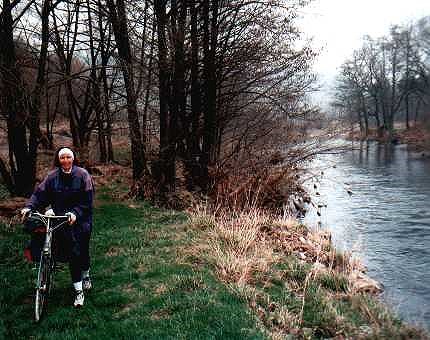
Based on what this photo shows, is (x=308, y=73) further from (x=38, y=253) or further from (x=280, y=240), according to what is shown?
(x=38, y=253)

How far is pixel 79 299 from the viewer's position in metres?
5.30

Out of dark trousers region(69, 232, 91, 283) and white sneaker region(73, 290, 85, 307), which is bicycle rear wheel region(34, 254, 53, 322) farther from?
white sneaker region(73, 290, 85, 307)

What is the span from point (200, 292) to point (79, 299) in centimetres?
155

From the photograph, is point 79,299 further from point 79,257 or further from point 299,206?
point 299,206

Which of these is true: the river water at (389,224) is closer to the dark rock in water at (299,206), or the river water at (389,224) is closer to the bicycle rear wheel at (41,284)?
the dark rock in water at (299,206)

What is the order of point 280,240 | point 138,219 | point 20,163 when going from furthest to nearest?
point 20,163 < point 138,219 < point 280,240

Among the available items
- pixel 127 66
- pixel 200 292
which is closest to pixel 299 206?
pixel 127 66

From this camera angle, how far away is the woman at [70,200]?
522 centimetres

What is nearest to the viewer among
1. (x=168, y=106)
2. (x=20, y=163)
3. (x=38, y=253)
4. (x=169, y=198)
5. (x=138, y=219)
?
(x=38, y=253)

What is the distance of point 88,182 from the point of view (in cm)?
530

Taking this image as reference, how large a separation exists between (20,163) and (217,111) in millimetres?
6226

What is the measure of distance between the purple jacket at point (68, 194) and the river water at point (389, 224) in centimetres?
500

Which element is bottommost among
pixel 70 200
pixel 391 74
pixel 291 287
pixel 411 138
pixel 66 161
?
pixel 291 287

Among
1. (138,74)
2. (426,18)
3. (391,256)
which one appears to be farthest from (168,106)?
(426,18)
